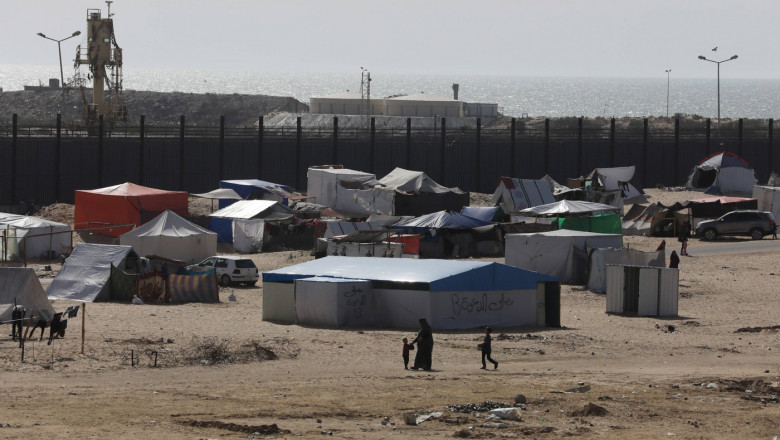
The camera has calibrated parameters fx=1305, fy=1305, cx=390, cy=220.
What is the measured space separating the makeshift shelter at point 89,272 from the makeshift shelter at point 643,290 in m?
13.3

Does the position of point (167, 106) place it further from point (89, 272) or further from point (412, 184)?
point (89, 272)

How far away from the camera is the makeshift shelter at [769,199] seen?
54.4 metres

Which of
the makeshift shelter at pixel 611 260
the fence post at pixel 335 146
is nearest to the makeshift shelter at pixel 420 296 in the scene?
the makeshift shelter at pixel 611 260

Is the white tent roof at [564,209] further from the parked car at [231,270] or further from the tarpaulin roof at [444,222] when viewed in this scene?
the parked car at [231,270]

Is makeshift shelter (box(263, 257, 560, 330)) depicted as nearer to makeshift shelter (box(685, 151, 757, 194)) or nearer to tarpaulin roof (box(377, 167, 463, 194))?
tarpaulin roof (box(377, 167, 463, 194))

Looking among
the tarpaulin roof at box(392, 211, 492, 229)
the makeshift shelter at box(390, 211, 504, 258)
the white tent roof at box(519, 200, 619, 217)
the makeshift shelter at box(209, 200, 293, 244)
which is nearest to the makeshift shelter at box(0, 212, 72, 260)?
the makeshift shelter at box(209, 200, 293, 244)

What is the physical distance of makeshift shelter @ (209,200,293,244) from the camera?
47.8 m

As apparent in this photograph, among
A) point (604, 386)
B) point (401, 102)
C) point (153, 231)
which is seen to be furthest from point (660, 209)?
point (401, 102)

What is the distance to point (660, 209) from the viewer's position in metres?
53.3

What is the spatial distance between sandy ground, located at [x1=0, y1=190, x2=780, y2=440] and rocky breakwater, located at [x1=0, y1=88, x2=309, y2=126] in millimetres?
91573

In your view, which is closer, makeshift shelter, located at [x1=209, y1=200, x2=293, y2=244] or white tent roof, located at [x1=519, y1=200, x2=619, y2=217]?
white tent roof, located at [x1=519, y1=200, x2=619, y2=217]

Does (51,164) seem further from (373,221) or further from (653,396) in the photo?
(653,396)

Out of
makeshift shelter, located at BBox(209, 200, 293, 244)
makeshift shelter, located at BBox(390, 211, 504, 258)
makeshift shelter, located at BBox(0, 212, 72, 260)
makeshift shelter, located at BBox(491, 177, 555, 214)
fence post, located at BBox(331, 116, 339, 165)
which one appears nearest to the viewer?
makeshift shelter, located at BBox(0, 212, 72, 260)

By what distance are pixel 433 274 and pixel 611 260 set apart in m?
9.03
